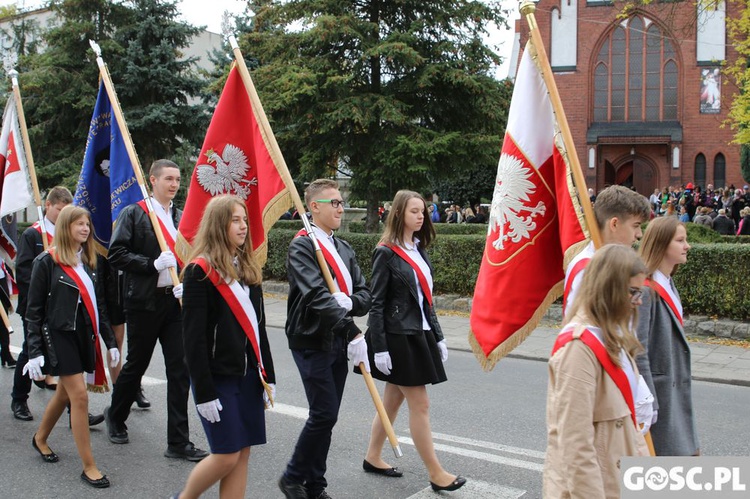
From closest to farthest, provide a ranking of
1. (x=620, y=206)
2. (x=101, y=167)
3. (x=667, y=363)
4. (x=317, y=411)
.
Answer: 1. (x=667, y=363)
2. (x=620, y=206)
3. (x=317, y=411)
4. (x=101, y=167)

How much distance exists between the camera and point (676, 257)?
12.6ft

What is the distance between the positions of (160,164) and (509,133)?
2.93 meters

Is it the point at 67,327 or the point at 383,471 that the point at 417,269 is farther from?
the point at 67,327

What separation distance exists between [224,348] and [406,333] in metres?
1.45

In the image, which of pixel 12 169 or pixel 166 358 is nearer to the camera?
pixel 166 358

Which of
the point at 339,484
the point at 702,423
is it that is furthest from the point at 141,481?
the point at 702,423

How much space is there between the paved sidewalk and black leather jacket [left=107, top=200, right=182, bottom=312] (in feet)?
16.4

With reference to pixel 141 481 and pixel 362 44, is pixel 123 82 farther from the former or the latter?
pixel 141 481

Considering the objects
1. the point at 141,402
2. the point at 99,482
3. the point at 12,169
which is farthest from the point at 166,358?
the point at 12,169

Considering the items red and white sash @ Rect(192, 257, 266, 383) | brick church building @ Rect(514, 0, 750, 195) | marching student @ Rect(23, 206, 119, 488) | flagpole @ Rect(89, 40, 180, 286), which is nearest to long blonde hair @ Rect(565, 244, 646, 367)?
red and white sash @ Rect(192, 257, 266, 383)

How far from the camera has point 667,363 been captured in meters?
3.69

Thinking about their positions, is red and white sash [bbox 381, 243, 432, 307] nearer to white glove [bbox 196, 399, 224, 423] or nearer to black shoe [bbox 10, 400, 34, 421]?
white glove [bbox 196, 399, 224, 423]

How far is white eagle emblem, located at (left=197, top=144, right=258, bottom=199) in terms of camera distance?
5738 mm

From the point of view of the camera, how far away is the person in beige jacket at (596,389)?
9.32 ft
